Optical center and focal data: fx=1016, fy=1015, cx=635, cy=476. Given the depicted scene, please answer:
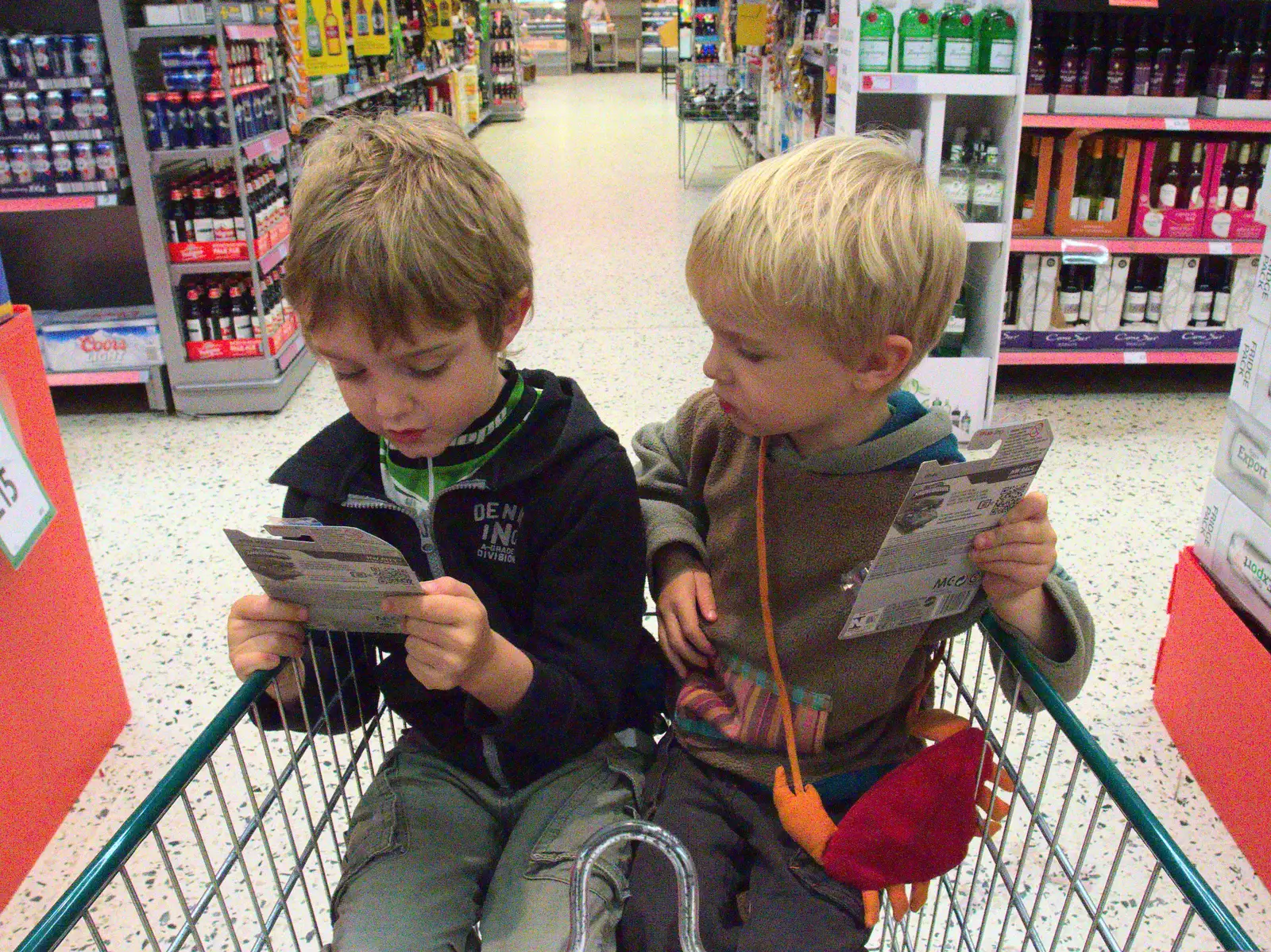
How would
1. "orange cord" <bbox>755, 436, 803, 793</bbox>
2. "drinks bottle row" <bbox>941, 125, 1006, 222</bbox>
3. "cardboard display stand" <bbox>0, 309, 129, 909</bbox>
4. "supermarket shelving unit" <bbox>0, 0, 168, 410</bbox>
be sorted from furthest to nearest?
"supermarket shelving unit" <bbox>0, 0, 168, 410</bbox>, "drinks bottle row" <bbox>941, 125, 1006, 222</bbox>, "cardboard display stand" <bbox>0, 309, 129, 909</bbox>, "orange cord" <bbox>755, 436, 803, 793</bbox>

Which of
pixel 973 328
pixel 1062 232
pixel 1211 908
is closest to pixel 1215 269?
pixel 1062 232

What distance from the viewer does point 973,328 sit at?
3311 millimetres

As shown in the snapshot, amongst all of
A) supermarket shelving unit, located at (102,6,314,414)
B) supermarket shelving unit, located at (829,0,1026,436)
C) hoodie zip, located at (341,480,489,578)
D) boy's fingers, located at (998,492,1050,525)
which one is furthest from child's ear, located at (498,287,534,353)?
supermarket shelving unit, located at (102,6,314,414)

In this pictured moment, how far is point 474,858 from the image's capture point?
1121 mm

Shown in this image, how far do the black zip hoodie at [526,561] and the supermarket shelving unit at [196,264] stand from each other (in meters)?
2.48

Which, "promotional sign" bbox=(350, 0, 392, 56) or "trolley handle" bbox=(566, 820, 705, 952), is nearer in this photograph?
"trolley handle" bbox=(566, 820, 705, 952)

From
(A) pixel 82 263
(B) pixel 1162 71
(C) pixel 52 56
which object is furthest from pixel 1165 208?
(A) pixel 82 263

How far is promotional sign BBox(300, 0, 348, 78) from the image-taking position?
402cm

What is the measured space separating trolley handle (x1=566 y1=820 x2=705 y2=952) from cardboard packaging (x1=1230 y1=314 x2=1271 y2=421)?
4.34ft

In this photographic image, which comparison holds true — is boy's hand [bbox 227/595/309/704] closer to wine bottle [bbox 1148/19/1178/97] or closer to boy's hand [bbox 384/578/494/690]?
boy's hand [bbox 384/578/494/690]

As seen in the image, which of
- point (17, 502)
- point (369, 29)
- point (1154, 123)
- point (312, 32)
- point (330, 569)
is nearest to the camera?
point (330, 569)

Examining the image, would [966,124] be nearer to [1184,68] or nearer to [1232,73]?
[1184,68]

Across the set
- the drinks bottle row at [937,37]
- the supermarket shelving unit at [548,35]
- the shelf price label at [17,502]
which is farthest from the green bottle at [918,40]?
the supermarket shelving unit at [548,35]

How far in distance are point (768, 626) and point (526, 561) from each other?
28 cm
